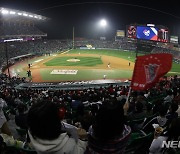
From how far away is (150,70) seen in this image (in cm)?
466

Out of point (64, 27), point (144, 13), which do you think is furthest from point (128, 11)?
point (64, 27)

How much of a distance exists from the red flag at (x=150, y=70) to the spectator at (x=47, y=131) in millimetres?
2466

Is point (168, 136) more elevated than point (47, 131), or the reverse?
point (47, 131)

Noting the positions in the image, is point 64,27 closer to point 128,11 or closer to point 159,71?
point 128,11

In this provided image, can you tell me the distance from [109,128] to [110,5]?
70.9m

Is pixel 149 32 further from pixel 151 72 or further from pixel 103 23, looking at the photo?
pixel 151 72

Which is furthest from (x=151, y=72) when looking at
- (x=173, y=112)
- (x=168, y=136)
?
(x=173, y=112)

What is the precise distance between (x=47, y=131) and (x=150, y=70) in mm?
2753

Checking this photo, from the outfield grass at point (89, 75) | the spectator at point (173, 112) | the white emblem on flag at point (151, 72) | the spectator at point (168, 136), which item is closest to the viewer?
the spectator at point (168, 136)

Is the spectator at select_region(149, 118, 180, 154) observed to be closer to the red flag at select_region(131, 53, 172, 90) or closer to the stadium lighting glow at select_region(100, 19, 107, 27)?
the red flag at select_region(131, 53, 172, 90)

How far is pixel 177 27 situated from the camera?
183 ft

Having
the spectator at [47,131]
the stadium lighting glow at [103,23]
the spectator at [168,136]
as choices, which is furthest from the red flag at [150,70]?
the stadium lighting glow at [103,23]

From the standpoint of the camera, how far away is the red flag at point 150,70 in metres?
4.60

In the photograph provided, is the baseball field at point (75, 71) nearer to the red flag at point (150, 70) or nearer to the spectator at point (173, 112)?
the spectator at point (173, 112)
